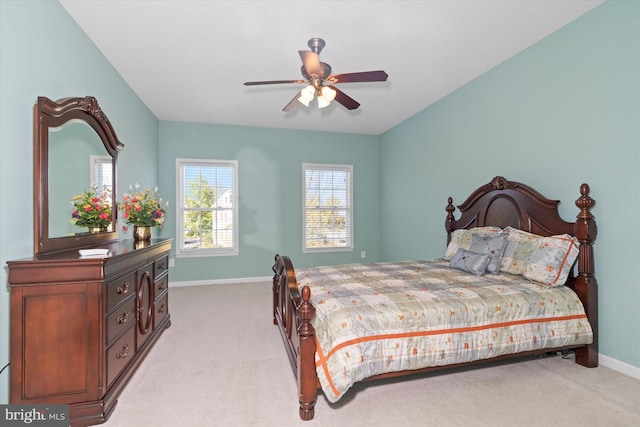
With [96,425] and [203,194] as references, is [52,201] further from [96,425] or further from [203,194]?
[203,194]

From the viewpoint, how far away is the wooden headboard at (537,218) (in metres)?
2.49

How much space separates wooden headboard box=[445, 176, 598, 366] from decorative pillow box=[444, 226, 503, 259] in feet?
0.45

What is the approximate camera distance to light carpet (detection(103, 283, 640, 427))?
189 cm

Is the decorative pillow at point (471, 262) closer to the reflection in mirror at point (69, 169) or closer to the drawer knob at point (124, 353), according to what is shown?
the drawer knob at point (124, 353)

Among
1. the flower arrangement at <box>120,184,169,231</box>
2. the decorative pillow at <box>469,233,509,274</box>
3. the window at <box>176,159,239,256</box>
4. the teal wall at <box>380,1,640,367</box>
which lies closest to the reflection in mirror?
the flower arrangement at <box>120,184,169,231</box>

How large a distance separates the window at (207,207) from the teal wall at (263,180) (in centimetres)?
11

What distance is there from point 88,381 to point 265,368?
1.20 meters

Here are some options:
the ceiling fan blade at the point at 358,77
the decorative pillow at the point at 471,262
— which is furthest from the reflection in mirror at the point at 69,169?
the decorative pillow at the point at 471,262

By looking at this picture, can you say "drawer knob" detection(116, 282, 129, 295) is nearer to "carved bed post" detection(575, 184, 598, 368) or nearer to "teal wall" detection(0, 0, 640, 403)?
"teal wall" detection(0, 0, 640, 403)

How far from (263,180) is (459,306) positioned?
430 cm

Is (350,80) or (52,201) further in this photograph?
(350,80)

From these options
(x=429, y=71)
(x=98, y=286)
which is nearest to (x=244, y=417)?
(x=98, y=286)

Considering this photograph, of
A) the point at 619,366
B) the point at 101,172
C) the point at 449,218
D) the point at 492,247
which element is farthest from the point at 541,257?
the point at 101,172

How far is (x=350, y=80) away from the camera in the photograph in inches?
101
